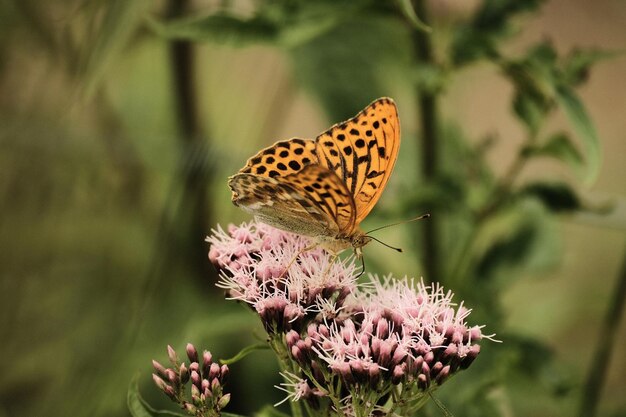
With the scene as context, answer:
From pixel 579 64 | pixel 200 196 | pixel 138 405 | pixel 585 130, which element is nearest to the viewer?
pixel 138 405

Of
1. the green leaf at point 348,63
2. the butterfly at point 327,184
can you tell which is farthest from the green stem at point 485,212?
the butterfly at point 327,184

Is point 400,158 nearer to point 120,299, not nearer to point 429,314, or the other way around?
point 120,299

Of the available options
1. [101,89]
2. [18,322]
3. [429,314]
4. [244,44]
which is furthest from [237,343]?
[429,314]

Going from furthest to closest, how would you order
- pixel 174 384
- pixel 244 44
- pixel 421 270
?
pixel 421 270 < pixel 244 44 < pixel 174 384

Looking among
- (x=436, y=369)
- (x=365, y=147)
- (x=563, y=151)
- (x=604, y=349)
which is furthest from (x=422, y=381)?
(x=604, y=349)

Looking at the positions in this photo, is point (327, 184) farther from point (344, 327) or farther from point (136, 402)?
point (136, 402)

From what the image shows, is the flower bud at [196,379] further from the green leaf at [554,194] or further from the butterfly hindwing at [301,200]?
the green leaf at [554,194]

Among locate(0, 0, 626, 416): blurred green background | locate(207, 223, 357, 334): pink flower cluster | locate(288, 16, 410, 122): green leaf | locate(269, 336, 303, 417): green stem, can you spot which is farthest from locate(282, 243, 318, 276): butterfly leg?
locate(288, 16, 410, 122): green leaf
